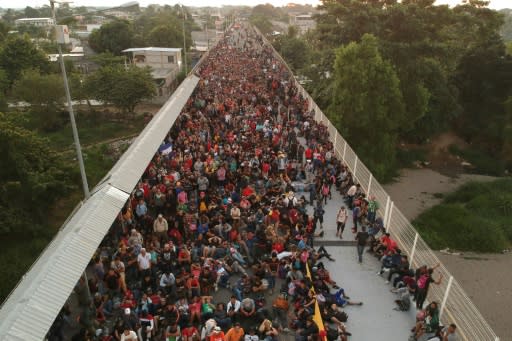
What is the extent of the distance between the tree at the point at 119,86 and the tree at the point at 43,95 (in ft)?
9.82

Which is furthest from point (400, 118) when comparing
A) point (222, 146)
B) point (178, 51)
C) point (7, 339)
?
point (178, 51)

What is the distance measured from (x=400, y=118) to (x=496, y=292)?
10.1m

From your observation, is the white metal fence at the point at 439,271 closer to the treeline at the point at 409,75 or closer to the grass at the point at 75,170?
the treeline at the point at 409,75

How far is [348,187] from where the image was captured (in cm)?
1523

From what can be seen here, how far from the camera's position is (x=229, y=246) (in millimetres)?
11500

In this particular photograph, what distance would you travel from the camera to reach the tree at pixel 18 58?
4644 cm

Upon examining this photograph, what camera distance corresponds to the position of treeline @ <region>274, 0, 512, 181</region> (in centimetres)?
2259

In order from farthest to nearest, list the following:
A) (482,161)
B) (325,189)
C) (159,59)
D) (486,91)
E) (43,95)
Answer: (159,59) < (43,95) < (486,91) < (482,161) < (325,189)

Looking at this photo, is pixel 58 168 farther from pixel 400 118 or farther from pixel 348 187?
pixel 400 118

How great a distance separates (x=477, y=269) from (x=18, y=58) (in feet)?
156

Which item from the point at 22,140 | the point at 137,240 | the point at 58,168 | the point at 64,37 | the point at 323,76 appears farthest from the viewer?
the point at 323,76

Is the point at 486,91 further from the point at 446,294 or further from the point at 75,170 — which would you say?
the point at 75,170

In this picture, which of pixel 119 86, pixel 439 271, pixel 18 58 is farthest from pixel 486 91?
pixel 18 58

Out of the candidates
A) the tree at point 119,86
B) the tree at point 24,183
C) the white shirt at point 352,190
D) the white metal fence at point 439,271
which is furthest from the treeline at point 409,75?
the tree at point 119,86
